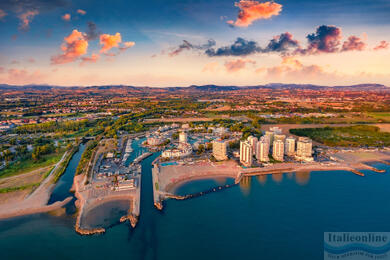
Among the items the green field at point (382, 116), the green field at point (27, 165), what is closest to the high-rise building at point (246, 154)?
the green field at point (27, 165)

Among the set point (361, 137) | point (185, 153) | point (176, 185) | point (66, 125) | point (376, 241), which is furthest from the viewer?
point (66, 125)

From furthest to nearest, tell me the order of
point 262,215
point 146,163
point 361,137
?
point 361,137, point 146,163, point 262,215

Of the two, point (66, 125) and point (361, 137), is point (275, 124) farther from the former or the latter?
point (66, 125)

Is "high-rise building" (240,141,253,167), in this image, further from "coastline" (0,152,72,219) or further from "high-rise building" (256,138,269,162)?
"coastline" (0,152,72,219)

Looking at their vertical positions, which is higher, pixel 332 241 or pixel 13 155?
pixel 13 155

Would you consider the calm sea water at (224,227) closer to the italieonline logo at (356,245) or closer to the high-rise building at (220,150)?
the italieonline logo at (356,245)

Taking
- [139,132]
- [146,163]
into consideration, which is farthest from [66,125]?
[146,163]
